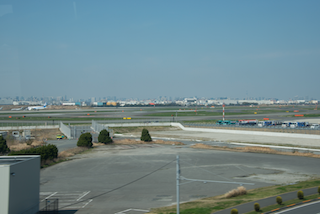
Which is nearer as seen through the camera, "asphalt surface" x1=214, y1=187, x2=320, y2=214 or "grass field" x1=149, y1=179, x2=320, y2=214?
"asphalt surface" x1=214, y1=187, x2=320, y2=214

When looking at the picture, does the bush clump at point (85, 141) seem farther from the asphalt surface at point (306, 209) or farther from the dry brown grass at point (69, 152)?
the asphalt surface at point (306, 209)

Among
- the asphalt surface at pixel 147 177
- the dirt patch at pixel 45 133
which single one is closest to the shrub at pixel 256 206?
the asphalt surface at pixel 147 177

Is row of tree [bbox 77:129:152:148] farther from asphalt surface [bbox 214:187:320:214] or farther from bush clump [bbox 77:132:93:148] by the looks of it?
asphalt surface [bbox 214:187:320:214]

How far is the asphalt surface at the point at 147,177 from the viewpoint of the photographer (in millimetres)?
23984

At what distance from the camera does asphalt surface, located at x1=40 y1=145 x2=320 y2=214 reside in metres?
24.0

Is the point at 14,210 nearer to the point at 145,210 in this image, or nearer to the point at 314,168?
the point at 145,210

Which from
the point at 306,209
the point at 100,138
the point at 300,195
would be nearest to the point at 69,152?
the point at 100,138

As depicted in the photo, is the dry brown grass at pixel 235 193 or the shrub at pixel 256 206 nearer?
the shrub at pixel 256 206

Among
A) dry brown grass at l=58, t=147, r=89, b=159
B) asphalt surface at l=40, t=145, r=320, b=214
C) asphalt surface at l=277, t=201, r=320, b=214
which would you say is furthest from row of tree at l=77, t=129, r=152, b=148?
asphalt surface at l=277, t=201, r=320, b=214

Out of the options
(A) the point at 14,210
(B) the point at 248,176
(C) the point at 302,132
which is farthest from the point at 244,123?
(A) the point at 14,210

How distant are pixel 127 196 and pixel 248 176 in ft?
46.3

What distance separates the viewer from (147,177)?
31562 mm

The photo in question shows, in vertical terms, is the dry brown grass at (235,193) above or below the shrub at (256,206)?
below

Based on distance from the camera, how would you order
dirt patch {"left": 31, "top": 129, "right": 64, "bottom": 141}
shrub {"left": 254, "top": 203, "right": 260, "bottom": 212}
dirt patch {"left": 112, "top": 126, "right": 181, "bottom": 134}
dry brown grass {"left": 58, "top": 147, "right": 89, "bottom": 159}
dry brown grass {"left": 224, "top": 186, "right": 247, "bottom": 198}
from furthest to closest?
dirt patch {"left": 112, "top": 126, "right": 181, "bottom": 134}, dirt patch {"left": 31, "top": 129, "right": 64, "bottom": 141}, dry brown grass {"left": 58, "top": 147, "right": 89, "bottom": 159}, dry brown grass {"left": 224, "top": 186, "right": 247, "bottom": 198}, shrub {"left": 254, "top": 203, "right": 260, "bottom": 212}
